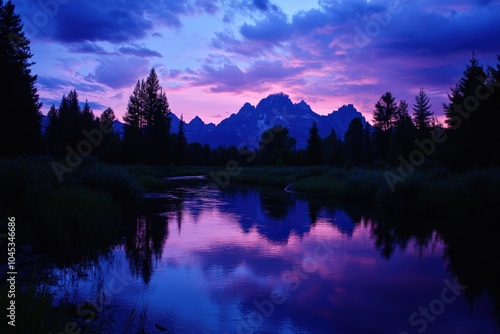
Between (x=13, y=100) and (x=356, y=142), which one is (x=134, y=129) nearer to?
(x=13, y=100)

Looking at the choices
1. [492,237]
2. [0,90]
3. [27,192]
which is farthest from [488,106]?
[0,90]

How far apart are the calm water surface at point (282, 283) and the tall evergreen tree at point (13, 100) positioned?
60.1ft

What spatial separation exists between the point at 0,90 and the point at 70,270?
83.0ft

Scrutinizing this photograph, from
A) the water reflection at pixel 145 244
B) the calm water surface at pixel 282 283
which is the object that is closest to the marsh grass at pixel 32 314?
the calm water surface at pixel 282 283

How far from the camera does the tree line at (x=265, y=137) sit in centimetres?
2905

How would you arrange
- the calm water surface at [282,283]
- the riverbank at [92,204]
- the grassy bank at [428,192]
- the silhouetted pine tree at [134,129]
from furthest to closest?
the silhouetted pine tree at [134,129], the grassy bank at [428,192], the riverbank at [92,204], the calm water surface at [282,283]

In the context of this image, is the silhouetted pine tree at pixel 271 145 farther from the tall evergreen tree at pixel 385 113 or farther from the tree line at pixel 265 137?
the tall evergreen tree at pixel 385 113

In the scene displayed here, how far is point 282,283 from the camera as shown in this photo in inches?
391

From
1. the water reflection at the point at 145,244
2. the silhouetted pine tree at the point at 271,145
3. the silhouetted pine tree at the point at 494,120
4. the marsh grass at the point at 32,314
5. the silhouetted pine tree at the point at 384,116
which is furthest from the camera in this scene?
the silhouetted pine tree at the point at 271,145

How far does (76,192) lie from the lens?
1438 centimetres

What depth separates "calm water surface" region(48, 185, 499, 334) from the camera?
758cm

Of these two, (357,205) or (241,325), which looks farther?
(357,205)

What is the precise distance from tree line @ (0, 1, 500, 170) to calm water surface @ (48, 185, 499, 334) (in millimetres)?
8806

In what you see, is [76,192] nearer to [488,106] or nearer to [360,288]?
[360,288]
